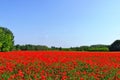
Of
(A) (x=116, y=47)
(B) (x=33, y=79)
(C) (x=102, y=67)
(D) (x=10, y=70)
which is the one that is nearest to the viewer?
(B) (x=33, y=79)

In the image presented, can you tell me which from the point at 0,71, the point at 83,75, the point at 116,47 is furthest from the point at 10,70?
the point at 116,47

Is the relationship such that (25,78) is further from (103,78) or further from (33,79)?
(103,78)

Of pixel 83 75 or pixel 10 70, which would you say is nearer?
pixel 83 75

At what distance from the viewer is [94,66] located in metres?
14.8

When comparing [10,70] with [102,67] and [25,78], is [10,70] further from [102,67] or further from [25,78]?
[102,67]

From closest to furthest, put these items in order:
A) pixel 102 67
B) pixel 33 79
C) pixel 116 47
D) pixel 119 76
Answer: pixel 33 79
pixel 119 76
pixel 102 67
pixel 116 47

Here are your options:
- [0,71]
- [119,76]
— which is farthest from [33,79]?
[119,76]

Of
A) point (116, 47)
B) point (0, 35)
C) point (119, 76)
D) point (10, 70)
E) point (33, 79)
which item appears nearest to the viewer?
point (33, 79)

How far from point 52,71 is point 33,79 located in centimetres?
236

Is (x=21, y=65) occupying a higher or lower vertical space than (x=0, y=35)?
lower

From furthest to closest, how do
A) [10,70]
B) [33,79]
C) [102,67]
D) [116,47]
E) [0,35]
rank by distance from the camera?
[116,47] → [0,35] → [102,67] → [10,70] → [33,79]

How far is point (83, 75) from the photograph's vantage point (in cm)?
1150

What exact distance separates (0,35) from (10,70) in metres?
45.3

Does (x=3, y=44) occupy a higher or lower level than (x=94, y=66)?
higher
